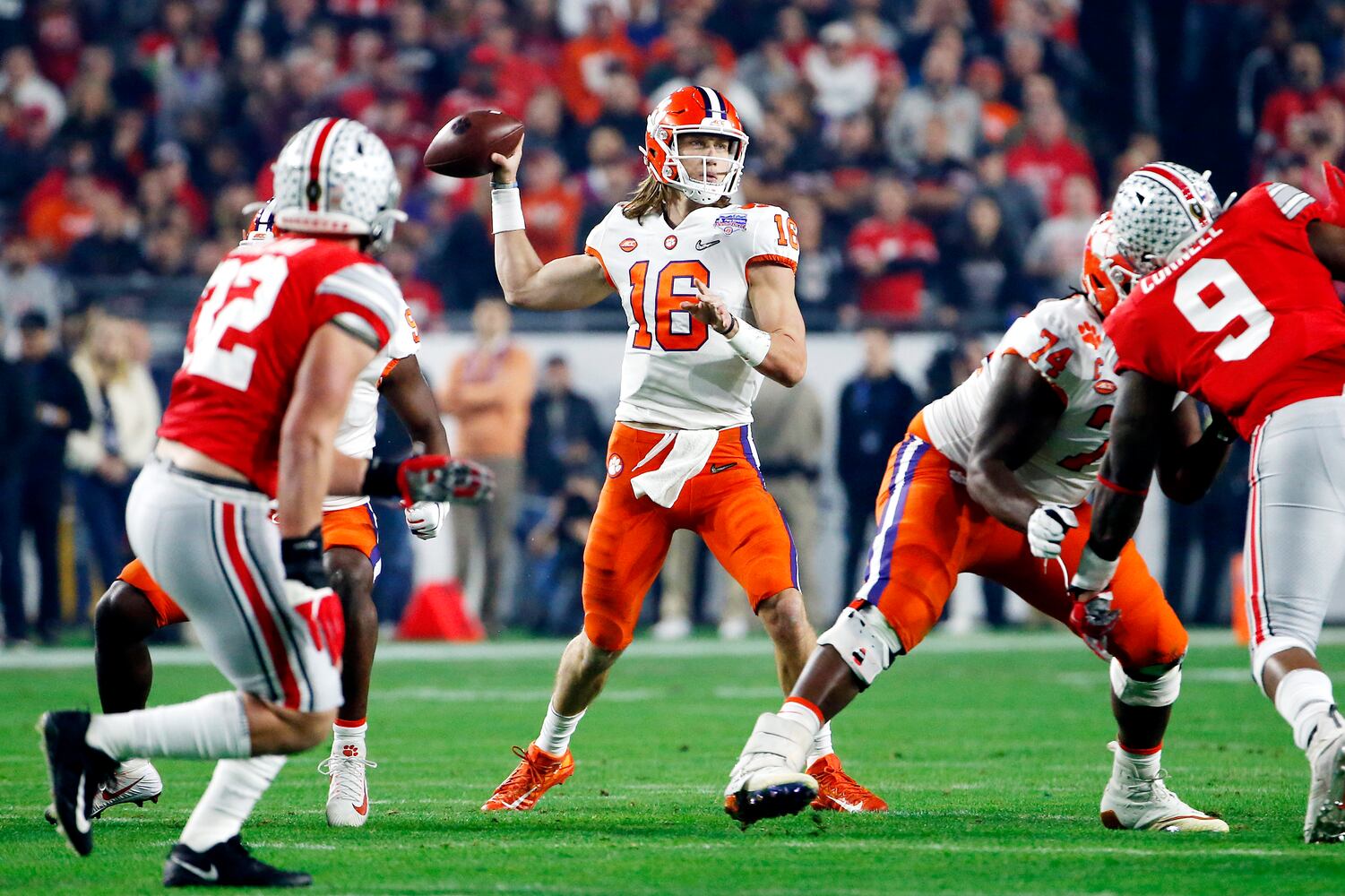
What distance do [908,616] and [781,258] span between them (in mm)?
1314

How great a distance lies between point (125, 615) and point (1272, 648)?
124 inches

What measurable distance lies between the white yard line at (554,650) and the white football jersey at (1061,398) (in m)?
6.02

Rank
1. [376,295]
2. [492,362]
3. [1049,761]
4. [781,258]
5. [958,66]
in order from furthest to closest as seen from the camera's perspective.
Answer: [958,66] → [492,362] → [1049,761] → [781,258] → [376,295]

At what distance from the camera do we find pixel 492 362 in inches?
495

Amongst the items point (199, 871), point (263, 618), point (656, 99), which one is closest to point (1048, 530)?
point (263, 618)

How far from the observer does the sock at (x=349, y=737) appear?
5.16 m

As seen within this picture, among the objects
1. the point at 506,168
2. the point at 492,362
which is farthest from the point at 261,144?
the point at 506,168

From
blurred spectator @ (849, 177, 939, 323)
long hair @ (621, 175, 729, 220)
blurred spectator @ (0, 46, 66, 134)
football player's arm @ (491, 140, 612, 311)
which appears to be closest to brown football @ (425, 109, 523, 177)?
football player's arm @ (491, 140, 612, 311)

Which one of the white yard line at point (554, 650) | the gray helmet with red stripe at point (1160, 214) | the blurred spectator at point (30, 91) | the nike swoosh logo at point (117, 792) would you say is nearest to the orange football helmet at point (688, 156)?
the gray helmet with red stripe at point (1160, 214)

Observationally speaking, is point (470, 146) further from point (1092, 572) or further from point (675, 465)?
point (1092, 572)

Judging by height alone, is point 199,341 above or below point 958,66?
below

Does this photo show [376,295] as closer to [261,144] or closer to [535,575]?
[535,575]

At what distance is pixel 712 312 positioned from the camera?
16.0 ft

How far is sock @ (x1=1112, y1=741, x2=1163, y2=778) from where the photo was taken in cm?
493
